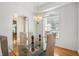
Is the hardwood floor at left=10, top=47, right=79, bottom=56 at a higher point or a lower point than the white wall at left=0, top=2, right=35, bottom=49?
lower

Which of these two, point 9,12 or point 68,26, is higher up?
point 9,12

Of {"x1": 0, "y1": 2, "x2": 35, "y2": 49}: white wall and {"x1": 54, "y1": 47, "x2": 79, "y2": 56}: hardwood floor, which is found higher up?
{"x1": 0, "y1": 2, "x2": 35, "y2": 49}: white wall

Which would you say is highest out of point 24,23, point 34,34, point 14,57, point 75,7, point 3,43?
point 75,7

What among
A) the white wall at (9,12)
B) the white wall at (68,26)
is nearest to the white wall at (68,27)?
the white wall at (68,26)

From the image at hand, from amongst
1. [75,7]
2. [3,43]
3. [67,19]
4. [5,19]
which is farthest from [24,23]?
[75,7]

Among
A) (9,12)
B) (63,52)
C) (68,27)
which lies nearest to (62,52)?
(63,52)

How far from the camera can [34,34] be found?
2045mm

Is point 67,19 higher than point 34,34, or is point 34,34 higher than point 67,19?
point 67,19

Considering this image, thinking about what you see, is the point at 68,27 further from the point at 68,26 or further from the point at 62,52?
the point at 62,52

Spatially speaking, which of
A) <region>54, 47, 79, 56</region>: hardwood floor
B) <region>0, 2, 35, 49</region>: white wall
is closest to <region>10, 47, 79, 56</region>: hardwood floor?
<region>54, 47, 79, 56</region>: hardwood floor

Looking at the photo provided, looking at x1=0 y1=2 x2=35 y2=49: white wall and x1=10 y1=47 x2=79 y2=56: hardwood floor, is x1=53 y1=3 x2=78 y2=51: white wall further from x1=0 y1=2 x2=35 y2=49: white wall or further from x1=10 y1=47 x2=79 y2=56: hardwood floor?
x1=0 y1=2 x2=35 y2=49: white wall

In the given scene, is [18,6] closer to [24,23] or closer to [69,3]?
[24,23]

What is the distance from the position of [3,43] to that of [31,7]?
67 cm

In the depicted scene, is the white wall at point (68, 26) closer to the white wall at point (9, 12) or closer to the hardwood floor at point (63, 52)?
the hardwood floor at point (63, 52)
